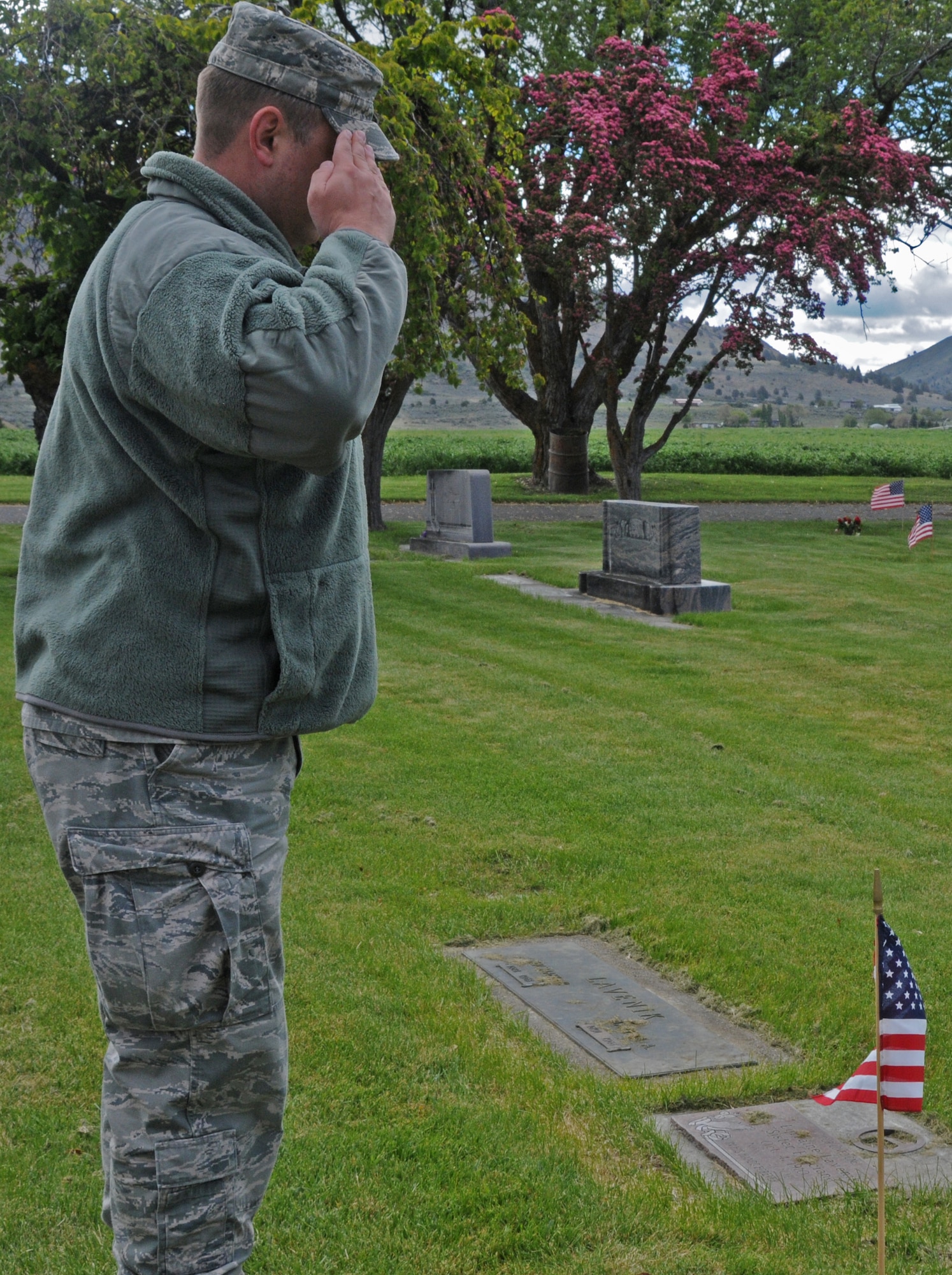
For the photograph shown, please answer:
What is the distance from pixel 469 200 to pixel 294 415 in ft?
39.3

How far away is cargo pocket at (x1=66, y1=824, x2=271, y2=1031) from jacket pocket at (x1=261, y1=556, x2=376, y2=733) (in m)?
0.23

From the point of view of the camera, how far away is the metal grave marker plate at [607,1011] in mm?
3891

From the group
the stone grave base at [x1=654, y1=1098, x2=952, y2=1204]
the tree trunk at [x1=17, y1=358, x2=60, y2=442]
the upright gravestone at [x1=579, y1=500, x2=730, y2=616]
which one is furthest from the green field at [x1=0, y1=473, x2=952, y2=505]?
the stone grave base at [x1=654, y1=1098, x2=952, y2=1204]

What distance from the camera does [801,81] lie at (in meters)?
25.9

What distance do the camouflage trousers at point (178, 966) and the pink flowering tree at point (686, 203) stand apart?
18.1 metres

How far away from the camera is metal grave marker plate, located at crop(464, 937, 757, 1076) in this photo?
389 cm

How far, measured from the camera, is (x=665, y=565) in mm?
13500

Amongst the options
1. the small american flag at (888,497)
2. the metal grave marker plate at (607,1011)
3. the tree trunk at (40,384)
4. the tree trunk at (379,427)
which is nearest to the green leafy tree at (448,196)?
the tree trunk at (40,384)

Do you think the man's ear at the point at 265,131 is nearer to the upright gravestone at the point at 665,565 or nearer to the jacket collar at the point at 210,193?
the jacket collar at the point at 210,193

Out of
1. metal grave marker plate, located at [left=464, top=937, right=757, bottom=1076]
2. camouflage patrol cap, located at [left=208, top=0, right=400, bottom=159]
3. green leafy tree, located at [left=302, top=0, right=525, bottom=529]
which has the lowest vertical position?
metal grave marker plate, located at [left=464, top=937, right=757, bottom=1076]

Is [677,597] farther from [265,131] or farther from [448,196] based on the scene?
[265,131]

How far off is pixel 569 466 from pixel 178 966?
1108 inches

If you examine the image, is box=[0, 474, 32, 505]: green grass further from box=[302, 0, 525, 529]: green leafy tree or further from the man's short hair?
the man's short hair

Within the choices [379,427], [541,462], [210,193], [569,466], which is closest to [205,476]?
[210,193]
